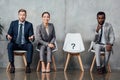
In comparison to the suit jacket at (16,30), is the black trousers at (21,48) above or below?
below

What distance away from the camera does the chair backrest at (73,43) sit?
7674 millimetres

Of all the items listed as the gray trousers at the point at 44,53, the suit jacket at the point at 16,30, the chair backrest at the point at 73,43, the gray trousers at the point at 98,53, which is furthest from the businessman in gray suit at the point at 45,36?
the gray trousers at the point at 98,53

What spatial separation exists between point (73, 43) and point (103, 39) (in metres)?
0.67

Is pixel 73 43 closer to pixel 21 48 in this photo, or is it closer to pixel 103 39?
pixel 103 39

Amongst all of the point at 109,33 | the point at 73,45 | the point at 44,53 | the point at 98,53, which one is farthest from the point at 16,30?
the point at 109,33

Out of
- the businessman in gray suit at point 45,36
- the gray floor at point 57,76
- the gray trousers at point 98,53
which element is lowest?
the gray floor at point 57,76

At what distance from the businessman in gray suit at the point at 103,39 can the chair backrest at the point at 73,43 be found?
0.35 meters

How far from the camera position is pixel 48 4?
816cm

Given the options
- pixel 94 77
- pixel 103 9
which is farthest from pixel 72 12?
Answer: pixel 94 77

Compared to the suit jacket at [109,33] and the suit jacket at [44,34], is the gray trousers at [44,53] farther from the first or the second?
the suit jacket at [109,33]

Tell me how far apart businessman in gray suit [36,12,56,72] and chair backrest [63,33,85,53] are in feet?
1.25

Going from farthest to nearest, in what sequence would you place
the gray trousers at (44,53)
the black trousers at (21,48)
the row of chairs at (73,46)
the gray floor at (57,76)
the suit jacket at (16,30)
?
the row of chairs at (73,46)
the suit jacket at (16,30)
the gray trousers at (44,53)
the black trousers at (21,48)
the gray floor at (57,76)

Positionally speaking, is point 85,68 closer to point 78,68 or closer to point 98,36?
point 78,68

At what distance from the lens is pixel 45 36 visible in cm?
750
